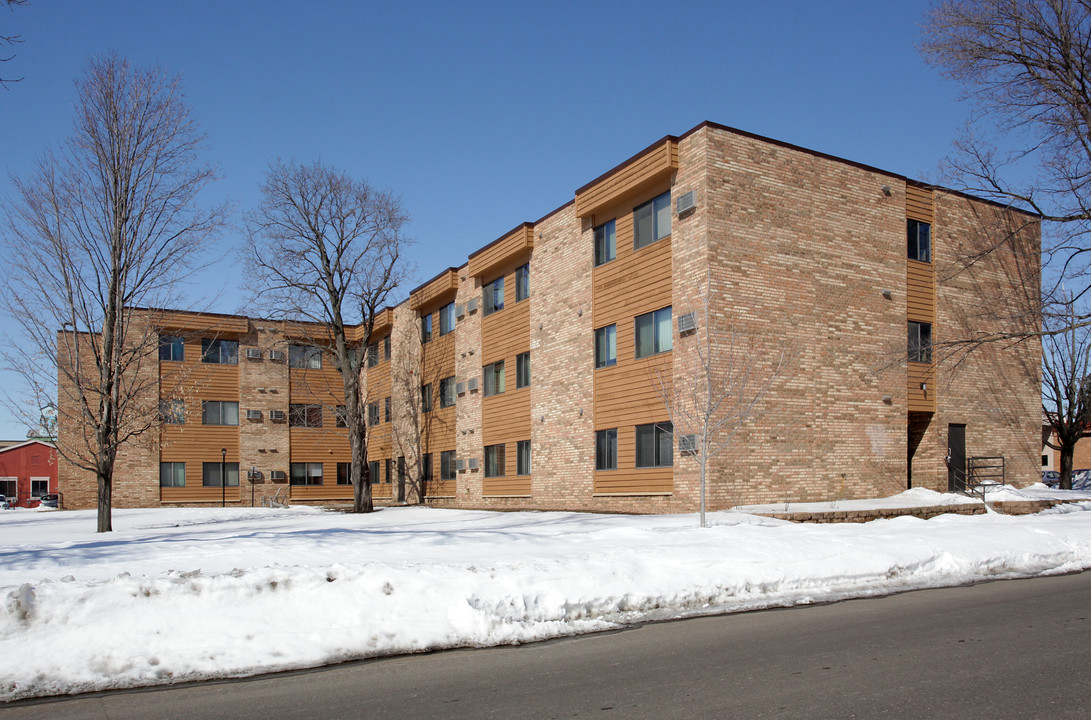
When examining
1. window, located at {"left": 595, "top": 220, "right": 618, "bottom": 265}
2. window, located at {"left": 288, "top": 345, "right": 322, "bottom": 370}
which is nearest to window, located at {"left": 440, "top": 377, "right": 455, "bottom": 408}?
window, located at {"left": 595, "top": 220, "right": 618, "bottom": 265}

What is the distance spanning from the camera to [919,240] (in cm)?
2433

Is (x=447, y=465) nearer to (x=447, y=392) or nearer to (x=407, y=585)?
(x=447, y=392)

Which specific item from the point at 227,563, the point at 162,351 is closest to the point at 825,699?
the point at 227,563

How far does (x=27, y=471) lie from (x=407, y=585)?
268 feet

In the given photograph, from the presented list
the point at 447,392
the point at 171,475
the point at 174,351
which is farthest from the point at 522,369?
the point at 171,475

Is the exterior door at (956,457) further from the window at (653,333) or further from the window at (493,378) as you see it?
the window at (493,378)

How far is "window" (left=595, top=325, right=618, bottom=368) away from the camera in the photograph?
78.3ft

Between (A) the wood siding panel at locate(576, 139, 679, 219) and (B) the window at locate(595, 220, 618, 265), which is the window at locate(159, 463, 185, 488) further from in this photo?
(A) the wood siding panel at locate(576, 139, 679, 219)

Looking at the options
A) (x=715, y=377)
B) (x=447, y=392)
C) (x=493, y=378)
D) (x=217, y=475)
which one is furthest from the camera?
(x=217, y=475)

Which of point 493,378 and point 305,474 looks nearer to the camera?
point 493,378

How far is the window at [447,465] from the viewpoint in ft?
113

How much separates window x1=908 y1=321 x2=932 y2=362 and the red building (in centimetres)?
7555

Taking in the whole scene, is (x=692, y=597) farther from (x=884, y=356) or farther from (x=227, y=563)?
(x=884, y=356)

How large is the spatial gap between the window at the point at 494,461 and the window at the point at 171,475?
19547 mm
